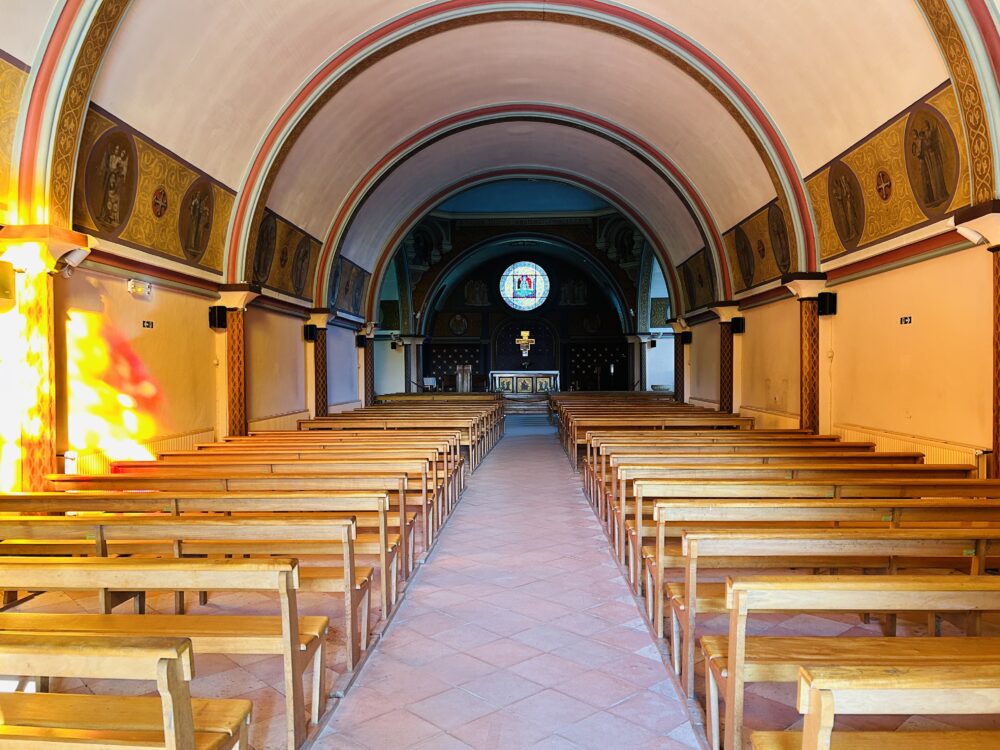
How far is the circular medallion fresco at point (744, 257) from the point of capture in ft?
38.5

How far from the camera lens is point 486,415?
12727 mm

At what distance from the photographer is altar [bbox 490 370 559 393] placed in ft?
87.9

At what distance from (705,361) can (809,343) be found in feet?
19.8

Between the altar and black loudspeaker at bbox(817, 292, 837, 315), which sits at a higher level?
black loudspeaker at bbox(817, 292, 837, 315)

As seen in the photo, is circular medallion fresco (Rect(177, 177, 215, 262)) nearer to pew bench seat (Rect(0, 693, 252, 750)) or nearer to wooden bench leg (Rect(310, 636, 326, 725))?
wooden bench leg (Rect(310, 636, 326, 725))

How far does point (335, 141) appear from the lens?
1107 cm

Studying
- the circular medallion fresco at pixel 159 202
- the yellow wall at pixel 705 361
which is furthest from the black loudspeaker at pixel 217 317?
the yellow wall at pixel 705 361

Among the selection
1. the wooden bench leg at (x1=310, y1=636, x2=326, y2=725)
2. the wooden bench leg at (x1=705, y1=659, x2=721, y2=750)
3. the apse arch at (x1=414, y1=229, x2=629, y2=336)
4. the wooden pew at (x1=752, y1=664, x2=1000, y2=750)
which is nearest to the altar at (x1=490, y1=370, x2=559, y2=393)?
the apse arch at (x1=414, y1=229, x2=629, y2=336)

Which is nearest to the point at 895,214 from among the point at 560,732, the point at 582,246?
the point at 560,732

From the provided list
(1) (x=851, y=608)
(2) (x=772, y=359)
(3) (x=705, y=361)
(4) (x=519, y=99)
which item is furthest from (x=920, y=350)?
(4) (x=519, y=99)

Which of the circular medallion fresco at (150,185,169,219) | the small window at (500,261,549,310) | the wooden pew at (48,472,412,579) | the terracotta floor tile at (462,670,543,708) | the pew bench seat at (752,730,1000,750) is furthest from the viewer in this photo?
the small window at (500,261,549,310)

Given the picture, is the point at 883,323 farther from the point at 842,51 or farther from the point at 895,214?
the point at 842,51

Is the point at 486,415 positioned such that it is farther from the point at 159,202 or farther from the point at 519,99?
the point at 159,202

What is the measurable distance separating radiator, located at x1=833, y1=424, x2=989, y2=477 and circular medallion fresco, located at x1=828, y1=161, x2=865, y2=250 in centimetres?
222
